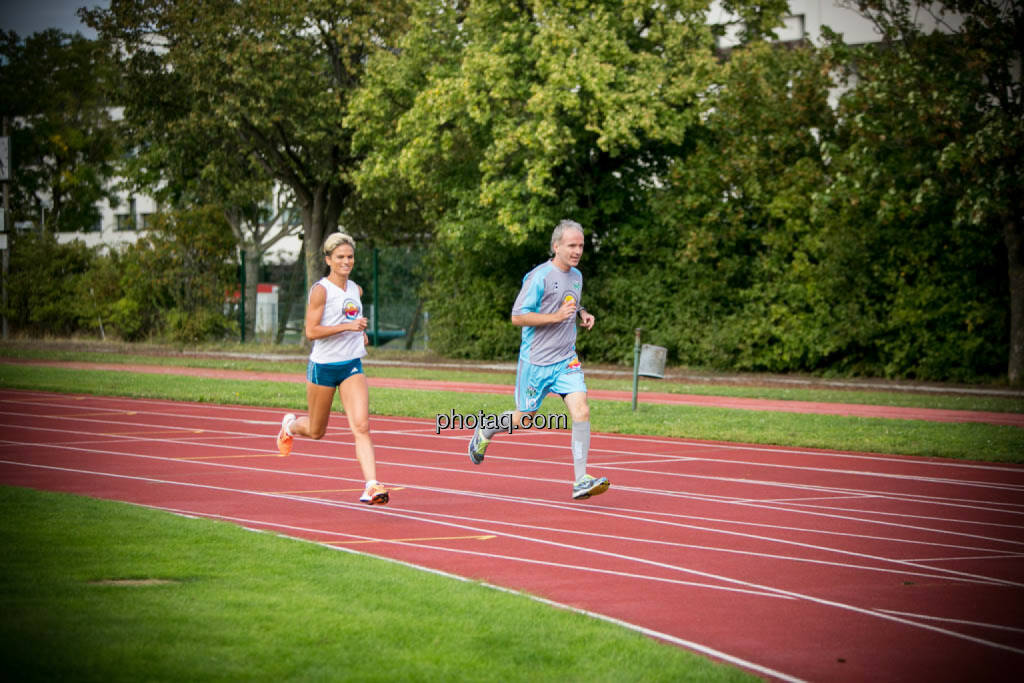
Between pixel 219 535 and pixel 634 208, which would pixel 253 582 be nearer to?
pixel 219 535

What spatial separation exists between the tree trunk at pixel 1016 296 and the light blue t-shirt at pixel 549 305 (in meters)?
15.7

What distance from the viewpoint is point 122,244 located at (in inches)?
1527

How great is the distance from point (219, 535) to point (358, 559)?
1066mm

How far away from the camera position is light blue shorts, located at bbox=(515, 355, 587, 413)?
31.6 ft

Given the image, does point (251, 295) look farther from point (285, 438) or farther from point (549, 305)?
point (549, 305)

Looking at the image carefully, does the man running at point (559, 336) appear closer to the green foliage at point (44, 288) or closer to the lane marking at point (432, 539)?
the lane marking at point (432, 539)

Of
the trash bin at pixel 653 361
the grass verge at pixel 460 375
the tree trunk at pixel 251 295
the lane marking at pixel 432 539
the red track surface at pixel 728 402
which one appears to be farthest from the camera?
the tree trunk at pixel 251 295

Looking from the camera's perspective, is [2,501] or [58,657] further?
[2,501]

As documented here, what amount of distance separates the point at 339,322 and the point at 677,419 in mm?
7981

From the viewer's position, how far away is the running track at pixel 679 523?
597 centimetres

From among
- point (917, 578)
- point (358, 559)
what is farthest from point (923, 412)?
point (358, 559)

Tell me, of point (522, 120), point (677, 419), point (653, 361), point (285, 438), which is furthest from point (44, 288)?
point (285, 438)

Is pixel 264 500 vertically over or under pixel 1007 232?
under

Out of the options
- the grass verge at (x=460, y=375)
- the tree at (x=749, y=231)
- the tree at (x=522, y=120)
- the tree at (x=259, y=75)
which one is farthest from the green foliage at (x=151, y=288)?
the tree at (x=749, y=231)
